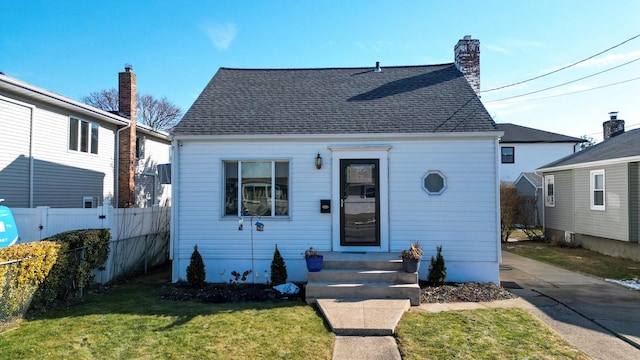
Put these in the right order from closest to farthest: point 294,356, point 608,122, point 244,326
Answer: point 294,356
point 244,326
point 608,122

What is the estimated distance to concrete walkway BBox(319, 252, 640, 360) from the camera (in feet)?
15.0

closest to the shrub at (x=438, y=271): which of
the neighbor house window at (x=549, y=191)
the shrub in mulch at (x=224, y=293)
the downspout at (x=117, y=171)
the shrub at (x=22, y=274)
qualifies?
the shrub in mulch at (x=224, y=293)

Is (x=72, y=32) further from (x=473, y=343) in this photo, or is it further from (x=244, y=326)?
(x=473, y=343)

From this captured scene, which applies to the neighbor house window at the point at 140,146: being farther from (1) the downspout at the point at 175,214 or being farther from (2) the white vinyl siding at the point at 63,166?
(1) the downspout at the point at 175,214

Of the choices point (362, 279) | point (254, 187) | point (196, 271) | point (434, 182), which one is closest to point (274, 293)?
point (362, 279)

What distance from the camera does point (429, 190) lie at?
314 inches

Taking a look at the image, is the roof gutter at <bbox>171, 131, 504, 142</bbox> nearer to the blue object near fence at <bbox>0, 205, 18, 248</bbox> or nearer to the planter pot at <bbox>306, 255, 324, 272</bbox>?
the planter pot at <bbox>306, 255, 324, 272</bbox>

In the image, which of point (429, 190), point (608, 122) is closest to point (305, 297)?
point (429, 190)

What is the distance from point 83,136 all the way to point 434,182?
12303 millimetres

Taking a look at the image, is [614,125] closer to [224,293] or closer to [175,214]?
[224,293]

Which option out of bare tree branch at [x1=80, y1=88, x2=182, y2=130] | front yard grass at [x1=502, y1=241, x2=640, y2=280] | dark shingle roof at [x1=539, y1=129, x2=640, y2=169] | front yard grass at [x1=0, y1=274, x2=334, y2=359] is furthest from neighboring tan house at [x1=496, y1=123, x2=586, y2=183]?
bare tree branch at [x1=80, y1=88, x2=182, y2=130]

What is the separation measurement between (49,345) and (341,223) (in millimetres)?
5357

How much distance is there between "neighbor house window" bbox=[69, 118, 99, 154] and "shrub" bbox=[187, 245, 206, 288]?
26.8 feet

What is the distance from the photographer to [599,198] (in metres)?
13.1
